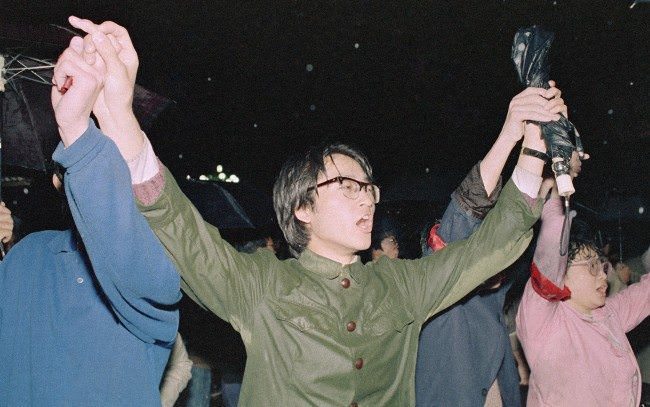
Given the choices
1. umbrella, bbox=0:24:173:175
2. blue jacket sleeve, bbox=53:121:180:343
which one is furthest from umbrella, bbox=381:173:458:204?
blue jacket sleeve, bbox=53:121:180:343

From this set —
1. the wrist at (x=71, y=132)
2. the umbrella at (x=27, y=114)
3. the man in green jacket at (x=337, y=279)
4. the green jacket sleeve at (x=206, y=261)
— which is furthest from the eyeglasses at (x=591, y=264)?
the umbrella at (x=27, y=114)

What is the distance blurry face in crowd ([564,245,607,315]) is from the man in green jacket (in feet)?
4.55

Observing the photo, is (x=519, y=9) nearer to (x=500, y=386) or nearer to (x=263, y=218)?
(x=263, y=218)

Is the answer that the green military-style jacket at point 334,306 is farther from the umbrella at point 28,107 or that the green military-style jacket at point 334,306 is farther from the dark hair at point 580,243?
the umbrella at point 28,107

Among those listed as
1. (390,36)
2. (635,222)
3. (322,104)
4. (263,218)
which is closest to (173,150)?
(322,104)

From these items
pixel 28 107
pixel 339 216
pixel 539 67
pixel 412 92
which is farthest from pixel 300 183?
pixel 412 92

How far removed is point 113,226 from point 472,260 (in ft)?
4.74

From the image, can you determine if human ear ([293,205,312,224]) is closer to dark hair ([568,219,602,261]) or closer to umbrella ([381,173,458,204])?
dark hair ([568,219,602,261])

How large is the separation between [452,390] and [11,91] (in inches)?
135

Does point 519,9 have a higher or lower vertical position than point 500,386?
higher

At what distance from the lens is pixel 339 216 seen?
2406 millimetres

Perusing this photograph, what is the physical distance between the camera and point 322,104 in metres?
17.6

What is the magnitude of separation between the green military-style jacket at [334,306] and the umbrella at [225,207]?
4.45 meters

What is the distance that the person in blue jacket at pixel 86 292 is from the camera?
4.79ft
